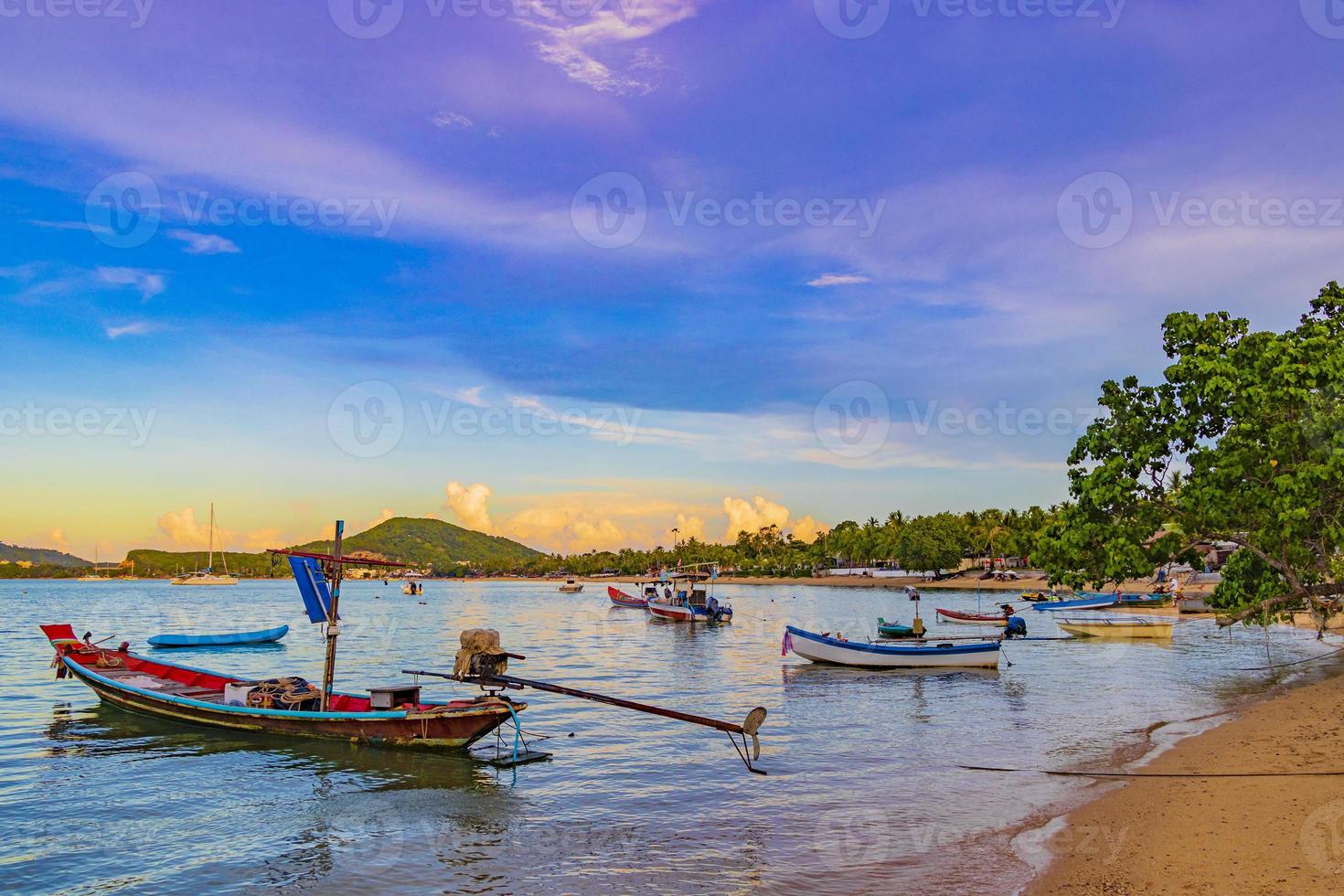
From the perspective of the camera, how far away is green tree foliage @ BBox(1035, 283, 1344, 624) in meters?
25.8

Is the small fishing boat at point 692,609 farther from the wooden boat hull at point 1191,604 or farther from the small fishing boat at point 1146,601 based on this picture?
the wooden boat hull at point 1191,604

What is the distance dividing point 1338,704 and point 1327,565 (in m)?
5.20

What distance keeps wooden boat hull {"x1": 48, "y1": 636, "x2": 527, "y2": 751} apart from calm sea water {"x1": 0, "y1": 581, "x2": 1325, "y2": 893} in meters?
0.60

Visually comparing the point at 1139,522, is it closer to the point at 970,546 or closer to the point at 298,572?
the point at 298,572

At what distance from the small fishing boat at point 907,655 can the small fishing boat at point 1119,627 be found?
2326 centimetres

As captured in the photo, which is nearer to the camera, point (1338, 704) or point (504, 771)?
point (504, 771)

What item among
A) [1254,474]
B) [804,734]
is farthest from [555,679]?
[1254,474]

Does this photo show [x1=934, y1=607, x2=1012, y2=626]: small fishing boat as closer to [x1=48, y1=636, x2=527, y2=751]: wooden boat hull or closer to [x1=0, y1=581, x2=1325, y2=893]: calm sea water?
[x1=0, y1=581, x2=1325, y2=893]: calm sea water

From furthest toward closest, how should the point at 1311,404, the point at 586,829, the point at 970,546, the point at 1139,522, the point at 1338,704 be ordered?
the point at 970,546 → the point at 1139,522 → the point at 1311,404 → the point at 1338,704 → the point at 586,829

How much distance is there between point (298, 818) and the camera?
16828 millimetres

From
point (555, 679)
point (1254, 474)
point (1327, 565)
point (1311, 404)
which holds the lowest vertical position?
point (555, 679)

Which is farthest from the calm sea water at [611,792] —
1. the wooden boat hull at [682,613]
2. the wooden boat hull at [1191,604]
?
the wooden boat hull at [1191,604]

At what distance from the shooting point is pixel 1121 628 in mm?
57781

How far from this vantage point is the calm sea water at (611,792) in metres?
13.6
